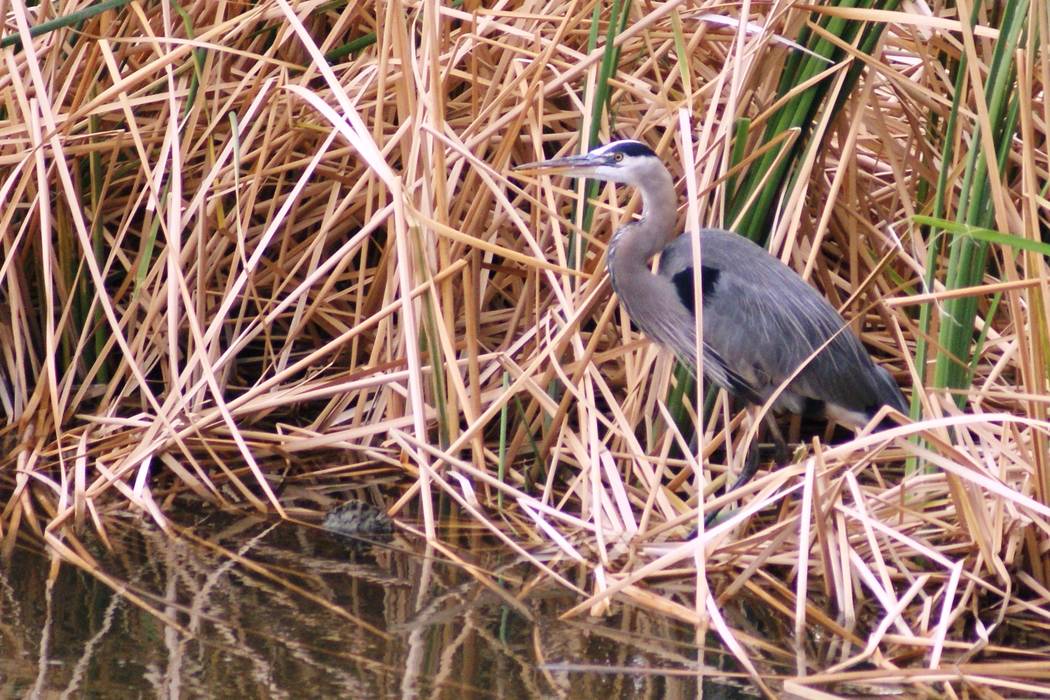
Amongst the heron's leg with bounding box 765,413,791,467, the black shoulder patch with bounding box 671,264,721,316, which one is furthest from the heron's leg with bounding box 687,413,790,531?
the black shoulder patch with bounding box 671,264,721,316

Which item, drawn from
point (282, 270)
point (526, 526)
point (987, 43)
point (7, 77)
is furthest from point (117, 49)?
point (987, 43)

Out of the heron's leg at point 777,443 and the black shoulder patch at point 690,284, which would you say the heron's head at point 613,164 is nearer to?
the black shoulder patch at point 690,284

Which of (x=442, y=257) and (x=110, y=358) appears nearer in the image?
(x=442, y=257)

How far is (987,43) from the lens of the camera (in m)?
2.93

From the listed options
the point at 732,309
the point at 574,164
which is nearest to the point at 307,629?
the point at 574,164

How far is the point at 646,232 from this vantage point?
3.17m

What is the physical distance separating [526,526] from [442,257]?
653 mm

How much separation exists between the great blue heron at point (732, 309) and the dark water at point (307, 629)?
69cm

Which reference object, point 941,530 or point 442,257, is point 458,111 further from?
point 941,530

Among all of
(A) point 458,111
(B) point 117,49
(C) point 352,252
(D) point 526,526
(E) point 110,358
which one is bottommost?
(D) point 526,526

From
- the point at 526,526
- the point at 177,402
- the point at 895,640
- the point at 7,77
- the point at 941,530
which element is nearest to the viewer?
the point at 895,640

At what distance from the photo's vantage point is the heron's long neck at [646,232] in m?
3.15

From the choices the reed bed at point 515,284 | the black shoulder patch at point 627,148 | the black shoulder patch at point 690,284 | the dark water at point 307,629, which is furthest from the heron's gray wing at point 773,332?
the dark water at point 307,629

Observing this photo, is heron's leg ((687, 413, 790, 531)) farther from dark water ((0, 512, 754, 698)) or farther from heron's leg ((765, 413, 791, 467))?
dark water ((0, 512, 754, 698))
